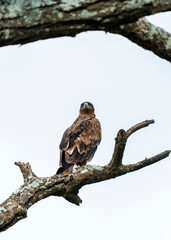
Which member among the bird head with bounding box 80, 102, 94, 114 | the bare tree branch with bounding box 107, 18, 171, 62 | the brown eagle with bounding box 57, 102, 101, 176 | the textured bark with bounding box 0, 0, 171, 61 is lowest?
the textured bark with bounding box 0, 0, 171, 61

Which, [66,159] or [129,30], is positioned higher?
[66,159]

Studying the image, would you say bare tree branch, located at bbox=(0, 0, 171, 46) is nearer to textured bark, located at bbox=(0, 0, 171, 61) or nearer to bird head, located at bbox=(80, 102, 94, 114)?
textured bark, located at bbox=(0, 0, 171, 61)

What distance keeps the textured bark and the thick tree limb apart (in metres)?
2.19

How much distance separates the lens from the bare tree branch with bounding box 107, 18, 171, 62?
2.74 meters

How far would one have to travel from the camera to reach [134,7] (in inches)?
93.0

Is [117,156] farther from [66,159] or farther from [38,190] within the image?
[66,159]

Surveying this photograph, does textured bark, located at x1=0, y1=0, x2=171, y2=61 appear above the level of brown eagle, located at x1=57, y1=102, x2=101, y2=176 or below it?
below

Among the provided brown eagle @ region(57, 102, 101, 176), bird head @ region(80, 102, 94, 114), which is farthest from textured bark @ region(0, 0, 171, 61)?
bird head @ region(80, 102, 94, 114)

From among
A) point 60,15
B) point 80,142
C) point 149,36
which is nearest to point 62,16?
point 60,15

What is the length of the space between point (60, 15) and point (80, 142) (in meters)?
5.33

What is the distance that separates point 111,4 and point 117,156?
2.65 metres

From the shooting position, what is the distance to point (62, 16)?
7.52ft

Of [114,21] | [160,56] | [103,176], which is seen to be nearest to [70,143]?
[103,176]

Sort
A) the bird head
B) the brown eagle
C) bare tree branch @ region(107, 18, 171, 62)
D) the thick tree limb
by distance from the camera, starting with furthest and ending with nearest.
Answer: the bird head
the brown eagle
the thick tree limb
bare tree branch @ region(107, 18, 171, 62)
